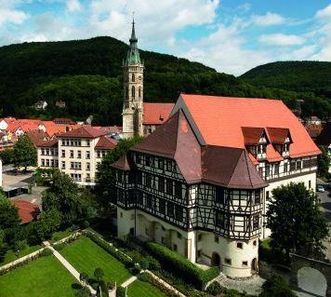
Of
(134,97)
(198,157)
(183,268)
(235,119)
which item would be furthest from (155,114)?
(183,268)

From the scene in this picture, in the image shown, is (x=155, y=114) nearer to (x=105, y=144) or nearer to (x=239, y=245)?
(x=105, y=144)

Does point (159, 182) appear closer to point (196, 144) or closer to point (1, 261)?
point (196, 144)

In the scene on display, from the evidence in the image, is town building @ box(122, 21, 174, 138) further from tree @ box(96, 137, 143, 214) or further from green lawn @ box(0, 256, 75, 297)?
green lawn @ box(0, 256, 75, 297)

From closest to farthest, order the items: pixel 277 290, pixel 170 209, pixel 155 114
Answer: pixel 277 290, pixel 170 209, pixel 155 114

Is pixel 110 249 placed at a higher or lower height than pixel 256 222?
lower

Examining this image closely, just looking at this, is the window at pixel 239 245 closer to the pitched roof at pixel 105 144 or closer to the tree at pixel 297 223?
the tree at pixel 297 223

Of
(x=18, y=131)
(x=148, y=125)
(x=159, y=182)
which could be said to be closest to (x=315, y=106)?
(x=148, y=125)

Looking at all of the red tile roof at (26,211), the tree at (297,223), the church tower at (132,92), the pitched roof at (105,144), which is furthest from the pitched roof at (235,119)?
the church tower at (132,92)
